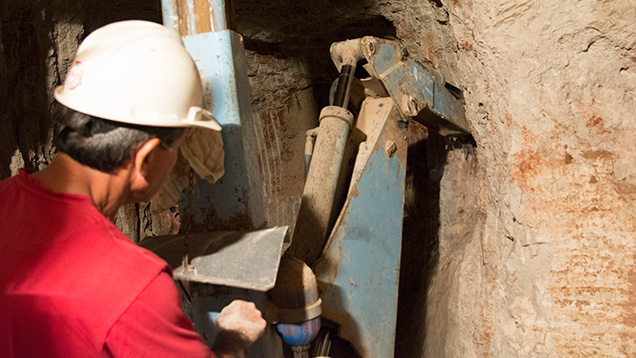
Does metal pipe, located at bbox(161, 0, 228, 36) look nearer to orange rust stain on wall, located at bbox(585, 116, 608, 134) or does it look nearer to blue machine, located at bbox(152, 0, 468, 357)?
blue machine, located at bbox(152, 0, 468, 357)

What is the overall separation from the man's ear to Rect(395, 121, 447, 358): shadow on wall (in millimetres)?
1766

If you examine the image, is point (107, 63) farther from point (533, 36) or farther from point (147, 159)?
point (533, 36)

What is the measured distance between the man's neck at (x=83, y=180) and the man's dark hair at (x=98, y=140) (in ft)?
0.06

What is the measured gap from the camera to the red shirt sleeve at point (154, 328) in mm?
861

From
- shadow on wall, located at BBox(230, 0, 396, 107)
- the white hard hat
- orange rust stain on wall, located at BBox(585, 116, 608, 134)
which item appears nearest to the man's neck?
the white hard hat

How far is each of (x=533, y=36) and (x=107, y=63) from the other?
134 cm

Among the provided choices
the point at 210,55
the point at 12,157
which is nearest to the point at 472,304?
the point at 210,55

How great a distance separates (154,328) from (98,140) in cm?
39

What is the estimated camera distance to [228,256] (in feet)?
4.30

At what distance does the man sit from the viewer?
853 mm

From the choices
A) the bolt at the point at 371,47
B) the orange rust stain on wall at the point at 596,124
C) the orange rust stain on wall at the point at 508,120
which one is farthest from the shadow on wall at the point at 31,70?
the orange rust stain on wall at the point at 596,124

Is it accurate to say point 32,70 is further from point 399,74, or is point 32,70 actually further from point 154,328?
point 154,328

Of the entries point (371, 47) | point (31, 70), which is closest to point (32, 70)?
point (31, 70)

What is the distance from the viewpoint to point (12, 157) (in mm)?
2557
